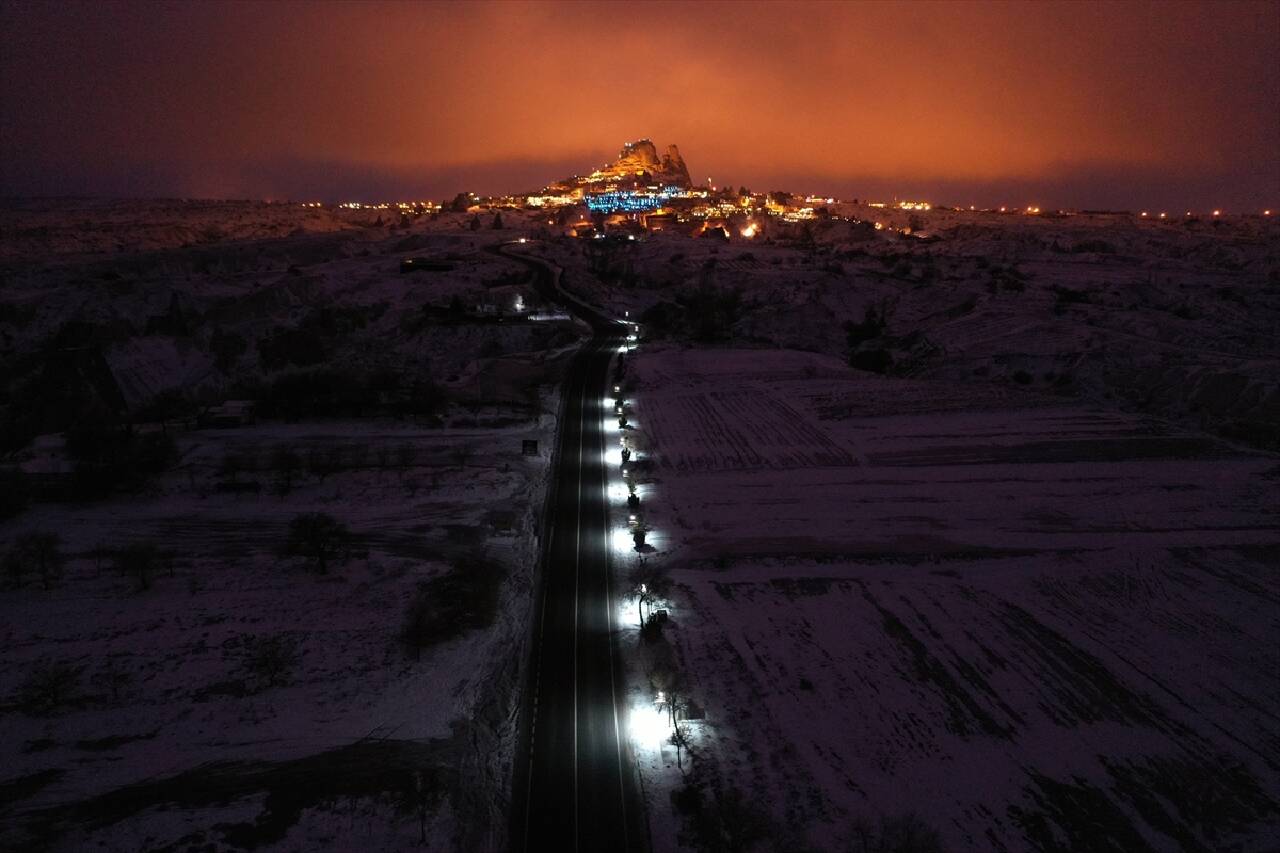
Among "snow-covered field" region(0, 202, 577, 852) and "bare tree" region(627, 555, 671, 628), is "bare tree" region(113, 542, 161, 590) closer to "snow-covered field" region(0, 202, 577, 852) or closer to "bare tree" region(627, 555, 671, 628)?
"snow-covered field" region(0, 202, 577, 852)

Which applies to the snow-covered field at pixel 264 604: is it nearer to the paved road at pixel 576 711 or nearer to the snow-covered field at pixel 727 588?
the snow-covered field at pixel 727 588

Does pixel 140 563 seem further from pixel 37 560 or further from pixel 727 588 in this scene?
pixel 727 588

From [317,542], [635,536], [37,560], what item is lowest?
[635,536]

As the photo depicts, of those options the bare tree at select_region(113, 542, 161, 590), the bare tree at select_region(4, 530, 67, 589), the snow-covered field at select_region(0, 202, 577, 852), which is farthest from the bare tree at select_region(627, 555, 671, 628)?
the bare tree at select_region(4, 530, 67, 589)

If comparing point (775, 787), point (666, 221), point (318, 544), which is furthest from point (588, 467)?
point (666, 221)

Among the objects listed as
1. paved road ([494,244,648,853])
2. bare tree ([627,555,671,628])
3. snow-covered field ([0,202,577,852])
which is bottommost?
paved road ([494,244,648,853])

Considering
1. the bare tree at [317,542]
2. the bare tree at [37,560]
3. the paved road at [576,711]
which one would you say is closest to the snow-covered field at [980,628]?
the paved road at [576,711]

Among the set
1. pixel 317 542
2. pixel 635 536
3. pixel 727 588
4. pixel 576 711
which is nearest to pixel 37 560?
pixel 317 542
